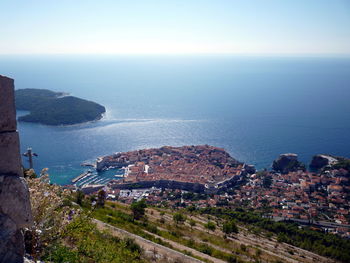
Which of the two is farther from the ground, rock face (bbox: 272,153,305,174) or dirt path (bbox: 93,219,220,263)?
dirt path (bbox: 93,219,220,263)

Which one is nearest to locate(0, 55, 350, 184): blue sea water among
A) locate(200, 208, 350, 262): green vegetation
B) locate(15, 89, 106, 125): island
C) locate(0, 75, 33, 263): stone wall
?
locate(15, 89, 106, 125): island

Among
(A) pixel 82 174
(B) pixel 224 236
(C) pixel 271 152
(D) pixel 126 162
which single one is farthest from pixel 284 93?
(B) pixel 224 236

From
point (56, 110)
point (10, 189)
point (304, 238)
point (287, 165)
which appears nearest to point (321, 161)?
point (287, 165)

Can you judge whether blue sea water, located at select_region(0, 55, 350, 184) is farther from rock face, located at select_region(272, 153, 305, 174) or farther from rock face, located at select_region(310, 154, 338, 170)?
rock face, located at select_region(310, 154, 338, 170)

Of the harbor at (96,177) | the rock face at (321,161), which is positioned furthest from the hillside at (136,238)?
the rock face at (321,161)

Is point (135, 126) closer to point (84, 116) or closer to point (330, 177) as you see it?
point (84, 116)

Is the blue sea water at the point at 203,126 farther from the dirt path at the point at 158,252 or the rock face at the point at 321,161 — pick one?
the dirt path at the point at 158,252

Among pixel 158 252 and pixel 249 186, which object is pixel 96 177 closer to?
A: pixel 249 186
